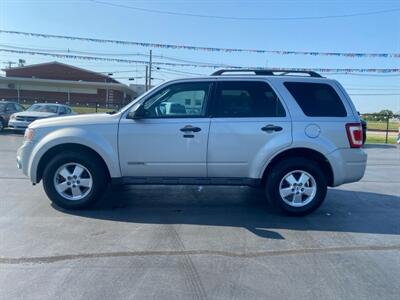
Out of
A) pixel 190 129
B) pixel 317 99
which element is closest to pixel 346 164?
pixel 317 99

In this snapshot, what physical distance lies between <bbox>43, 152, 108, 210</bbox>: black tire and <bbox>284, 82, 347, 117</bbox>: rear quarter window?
117 inches

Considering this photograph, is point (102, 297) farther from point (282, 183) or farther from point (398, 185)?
point (398, 185)

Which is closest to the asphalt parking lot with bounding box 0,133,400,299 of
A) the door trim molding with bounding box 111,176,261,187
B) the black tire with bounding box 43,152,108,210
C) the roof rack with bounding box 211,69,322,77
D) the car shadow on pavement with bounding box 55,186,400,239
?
the car shadow on pavement with bounding box 55,186,400,239

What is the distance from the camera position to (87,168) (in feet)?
18.9

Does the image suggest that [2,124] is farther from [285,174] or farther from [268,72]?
[285,174]

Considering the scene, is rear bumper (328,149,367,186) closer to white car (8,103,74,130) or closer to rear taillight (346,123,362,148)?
rear taillight (346,123,362,148)

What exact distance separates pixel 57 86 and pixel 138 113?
1834 inches

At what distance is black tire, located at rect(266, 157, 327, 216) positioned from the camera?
5758 millimetres

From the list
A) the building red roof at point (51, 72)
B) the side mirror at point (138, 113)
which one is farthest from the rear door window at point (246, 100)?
the building red roof at point (51, 72)

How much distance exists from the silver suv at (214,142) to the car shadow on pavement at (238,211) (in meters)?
0.32

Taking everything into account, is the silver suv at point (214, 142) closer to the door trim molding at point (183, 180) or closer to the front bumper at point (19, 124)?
the door trim molding at point (183, 180)

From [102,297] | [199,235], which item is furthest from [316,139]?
[102,297]

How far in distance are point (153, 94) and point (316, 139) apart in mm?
2403

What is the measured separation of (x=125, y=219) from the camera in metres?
5.49
